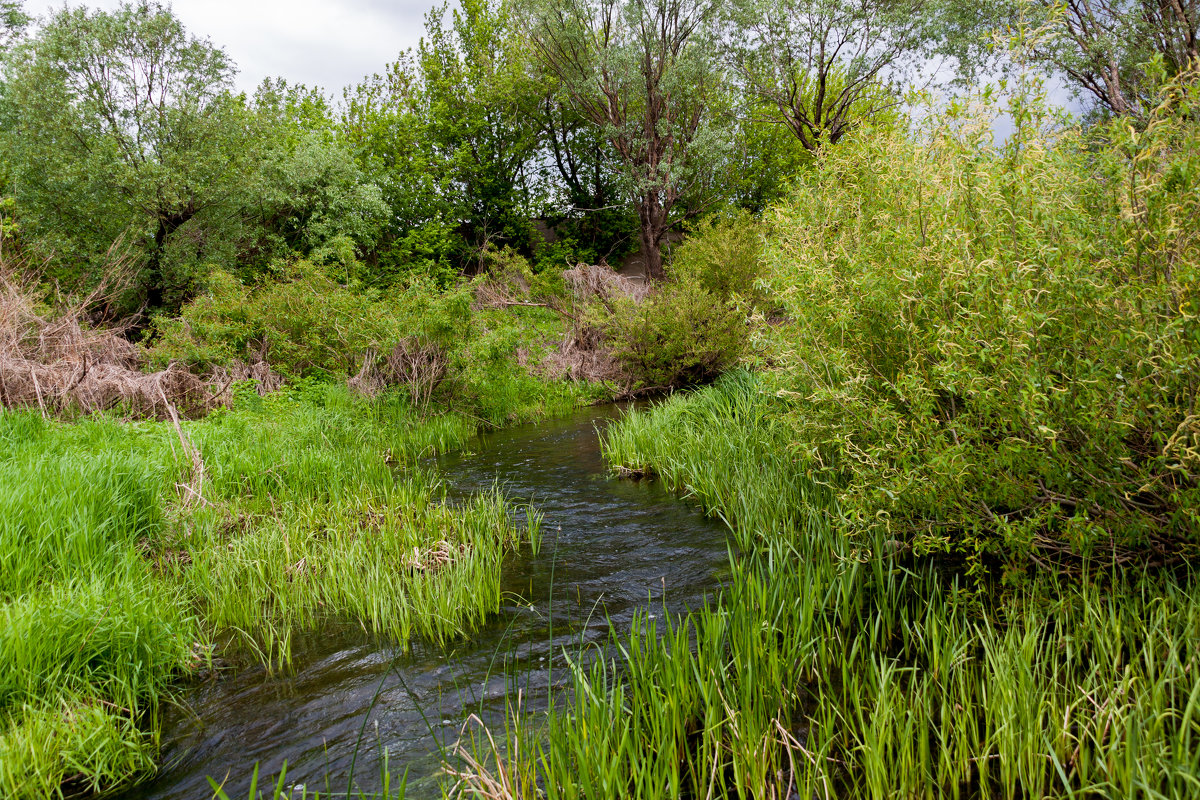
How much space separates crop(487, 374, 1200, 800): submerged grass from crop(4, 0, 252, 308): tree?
18.9 m

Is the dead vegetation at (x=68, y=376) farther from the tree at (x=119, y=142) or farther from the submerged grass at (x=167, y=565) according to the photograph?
the tree at (x=119, y=142)

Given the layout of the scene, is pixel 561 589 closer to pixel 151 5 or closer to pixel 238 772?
pixel 238 772

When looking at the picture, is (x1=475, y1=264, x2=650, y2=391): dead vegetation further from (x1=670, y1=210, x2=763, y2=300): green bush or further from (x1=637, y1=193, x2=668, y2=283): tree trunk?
(x1=670, y1=210, x2=763, y2=300): green bush

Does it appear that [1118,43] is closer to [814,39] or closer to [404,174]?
[814,39]

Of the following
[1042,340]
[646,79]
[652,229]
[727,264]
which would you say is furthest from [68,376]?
[646,79]

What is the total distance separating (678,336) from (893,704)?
13044mm

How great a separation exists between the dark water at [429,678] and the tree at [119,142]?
54.2 ft

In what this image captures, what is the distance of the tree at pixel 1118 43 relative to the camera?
14227mm

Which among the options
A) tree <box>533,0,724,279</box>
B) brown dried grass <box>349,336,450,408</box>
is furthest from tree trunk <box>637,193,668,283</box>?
brown dried grass <box>349,336,450,408</box>

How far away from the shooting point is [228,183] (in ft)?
57.9

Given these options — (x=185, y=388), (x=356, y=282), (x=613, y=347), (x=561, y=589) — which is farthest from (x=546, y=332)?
(x=561, y=589)

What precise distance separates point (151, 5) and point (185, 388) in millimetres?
13080

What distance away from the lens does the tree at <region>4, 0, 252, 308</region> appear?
Result: 15.7 m

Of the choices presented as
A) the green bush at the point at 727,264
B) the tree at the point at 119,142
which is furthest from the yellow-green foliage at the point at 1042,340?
the tree at the point at 119,142
